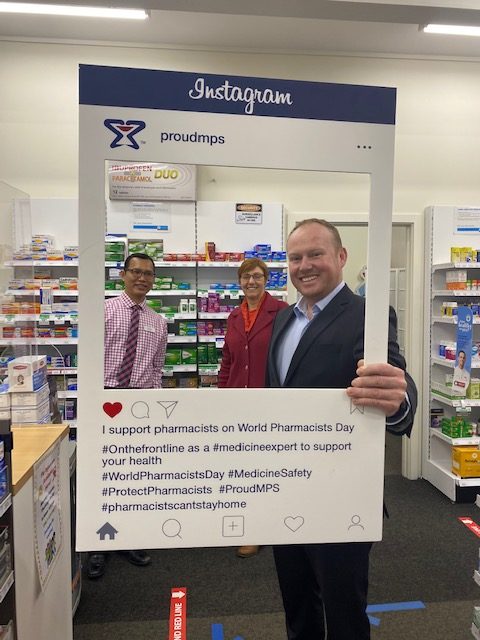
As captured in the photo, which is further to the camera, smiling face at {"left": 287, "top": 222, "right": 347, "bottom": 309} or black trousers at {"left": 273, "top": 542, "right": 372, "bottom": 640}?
black trousers at {"left": 273, "top": 542, "right": 372, "bottom": 640}

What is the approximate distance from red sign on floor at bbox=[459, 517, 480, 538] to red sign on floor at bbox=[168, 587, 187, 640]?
227 cm

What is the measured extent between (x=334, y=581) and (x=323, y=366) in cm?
64

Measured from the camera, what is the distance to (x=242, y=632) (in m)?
2.37

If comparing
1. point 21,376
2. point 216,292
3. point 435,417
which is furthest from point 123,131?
point 435,417

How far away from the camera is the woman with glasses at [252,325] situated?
1769 millimetres

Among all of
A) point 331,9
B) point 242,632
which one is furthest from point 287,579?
point 331,9

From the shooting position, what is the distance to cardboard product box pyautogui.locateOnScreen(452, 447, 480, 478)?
13.3 ft

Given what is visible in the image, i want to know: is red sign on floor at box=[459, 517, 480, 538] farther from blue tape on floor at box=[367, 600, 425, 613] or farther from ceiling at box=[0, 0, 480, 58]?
ceiling at box=[0, 0, 480, 58]

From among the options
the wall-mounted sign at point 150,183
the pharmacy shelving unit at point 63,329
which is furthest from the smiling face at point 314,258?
the wall-mounted sign at point 150,183

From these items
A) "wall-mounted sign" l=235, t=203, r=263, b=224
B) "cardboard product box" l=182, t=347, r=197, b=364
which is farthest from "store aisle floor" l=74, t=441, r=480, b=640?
"wall-mounted sign" l=235, t=203, r=263, b=224

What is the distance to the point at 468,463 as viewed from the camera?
4.07m

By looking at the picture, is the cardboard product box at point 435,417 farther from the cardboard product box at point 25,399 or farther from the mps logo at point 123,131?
the mps logo at point 123,131

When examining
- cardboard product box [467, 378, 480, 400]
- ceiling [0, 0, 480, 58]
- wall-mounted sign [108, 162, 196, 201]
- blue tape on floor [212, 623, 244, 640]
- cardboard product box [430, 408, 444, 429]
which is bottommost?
blue tape on floor [212, 623, 244, 640]

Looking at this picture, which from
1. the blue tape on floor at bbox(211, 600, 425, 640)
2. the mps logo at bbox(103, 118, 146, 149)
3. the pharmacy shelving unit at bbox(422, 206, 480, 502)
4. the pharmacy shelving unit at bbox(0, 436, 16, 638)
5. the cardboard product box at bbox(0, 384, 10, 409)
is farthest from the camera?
the pharmacy shelving unit at bbox(422, 206, 480, 502)
